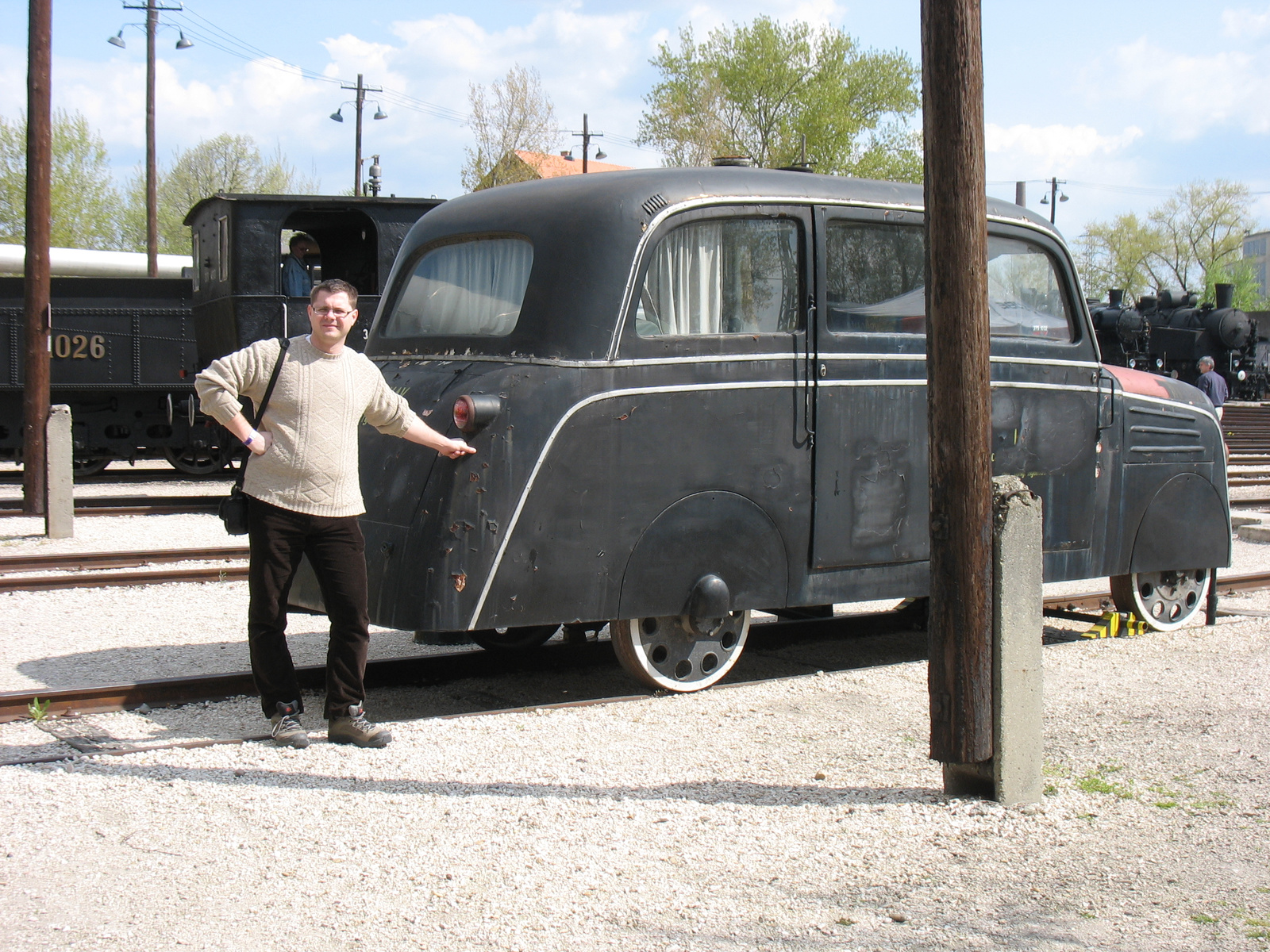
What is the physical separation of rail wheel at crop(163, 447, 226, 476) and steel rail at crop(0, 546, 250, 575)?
24.8ft

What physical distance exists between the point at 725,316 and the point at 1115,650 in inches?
125

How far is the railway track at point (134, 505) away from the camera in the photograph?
12297 millimetres

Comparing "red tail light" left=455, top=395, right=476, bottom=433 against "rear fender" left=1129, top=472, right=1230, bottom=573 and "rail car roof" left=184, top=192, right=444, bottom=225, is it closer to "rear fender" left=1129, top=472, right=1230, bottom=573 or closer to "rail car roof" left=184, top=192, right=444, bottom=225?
"rear fender" left=1129, top=472, right=1230, bottom=573

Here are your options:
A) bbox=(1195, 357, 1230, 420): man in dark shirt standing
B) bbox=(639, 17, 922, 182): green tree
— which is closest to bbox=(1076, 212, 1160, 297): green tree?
bbox=(639, 17, 922, 182): green tree

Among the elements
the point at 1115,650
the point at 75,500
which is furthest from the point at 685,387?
the point at 75,500

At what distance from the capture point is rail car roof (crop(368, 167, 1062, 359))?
5098 mm

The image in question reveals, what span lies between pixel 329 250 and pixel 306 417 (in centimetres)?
1001

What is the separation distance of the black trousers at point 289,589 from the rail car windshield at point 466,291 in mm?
1152

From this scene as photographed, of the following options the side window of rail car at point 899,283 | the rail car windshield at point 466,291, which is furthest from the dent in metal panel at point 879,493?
the rail car windshield at point 466,291

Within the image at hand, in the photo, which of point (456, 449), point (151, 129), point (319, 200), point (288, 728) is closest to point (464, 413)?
point (456, 449)

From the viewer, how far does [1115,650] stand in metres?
6.88

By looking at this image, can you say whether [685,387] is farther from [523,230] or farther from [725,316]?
[523,230]

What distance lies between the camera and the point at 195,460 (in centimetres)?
1695

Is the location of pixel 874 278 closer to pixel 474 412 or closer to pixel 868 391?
pixel 868 391
